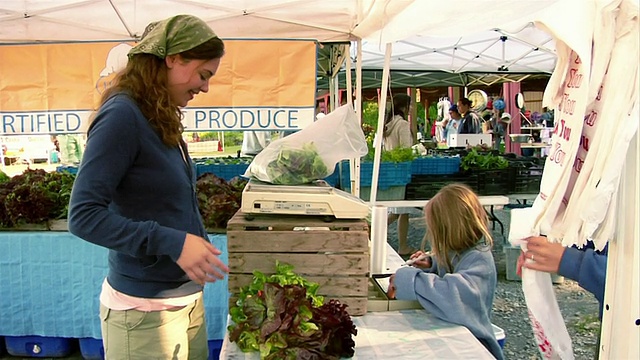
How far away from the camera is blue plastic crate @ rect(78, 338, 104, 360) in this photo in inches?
140

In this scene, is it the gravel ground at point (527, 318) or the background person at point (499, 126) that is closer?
the gravel ground at point (527, 318)

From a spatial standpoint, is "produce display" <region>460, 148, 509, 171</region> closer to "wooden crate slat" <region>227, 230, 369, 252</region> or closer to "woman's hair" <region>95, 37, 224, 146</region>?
"wooden crate slat" <region>227, 230, 369, 252</region>

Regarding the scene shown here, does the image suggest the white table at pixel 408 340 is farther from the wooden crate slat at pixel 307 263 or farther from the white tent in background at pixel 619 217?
the white tent in background at pixel 619 217

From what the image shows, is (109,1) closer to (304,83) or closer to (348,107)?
(304,83)

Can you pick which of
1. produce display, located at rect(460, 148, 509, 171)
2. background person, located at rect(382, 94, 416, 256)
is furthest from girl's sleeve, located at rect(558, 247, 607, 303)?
background person, located at rect(382, 94, 416, 256)

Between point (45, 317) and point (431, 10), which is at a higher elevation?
point (431, 10)

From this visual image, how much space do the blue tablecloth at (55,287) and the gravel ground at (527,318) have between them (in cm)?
216

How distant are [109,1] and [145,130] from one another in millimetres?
3043

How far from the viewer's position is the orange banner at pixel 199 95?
14.6 feet

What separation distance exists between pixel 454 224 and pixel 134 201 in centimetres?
127

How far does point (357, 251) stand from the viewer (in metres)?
1.89

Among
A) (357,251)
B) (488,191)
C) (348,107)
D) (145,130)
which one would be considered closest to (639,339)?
(357,251)

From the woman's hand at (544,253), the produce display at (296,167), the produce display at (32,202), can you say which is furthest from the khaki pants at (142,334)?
the produce display at (32,202)

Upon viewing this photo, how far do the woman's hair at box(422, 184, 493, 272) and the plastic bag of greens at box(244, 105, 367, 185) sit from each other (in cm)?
43
